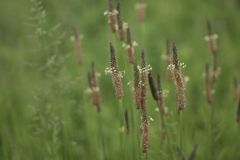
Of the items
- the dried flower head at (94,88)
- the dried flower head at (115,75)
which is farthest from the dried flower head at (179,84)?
the dried flower head at (94,88)

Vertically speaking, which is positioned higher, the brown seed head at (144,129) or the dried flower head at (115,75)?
the dried flower head at (115,75)

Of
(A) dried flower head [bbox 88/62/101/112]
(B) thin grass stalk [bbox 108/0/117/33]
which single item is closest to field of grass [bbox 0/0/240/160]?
(A) dried flower head [bbox 88/62/101/112]

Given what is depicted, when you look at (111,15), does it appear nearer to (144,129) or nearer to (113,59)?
(113,59)

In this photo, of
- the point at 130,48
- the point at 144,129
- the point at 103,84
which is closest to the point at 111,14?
the point at 130,48

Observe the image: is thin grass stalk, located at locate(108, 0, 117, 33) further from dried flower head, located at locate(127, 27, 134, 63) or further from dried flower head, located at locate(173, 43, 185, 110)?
dried flower head, located at locate(173, 43, 185, 110)

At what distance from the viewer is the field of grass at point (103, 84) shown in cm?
289

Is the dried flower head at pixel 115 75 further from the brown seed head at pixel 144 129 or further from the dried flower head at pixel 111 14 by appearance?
the dried flower head at pixel 111 14

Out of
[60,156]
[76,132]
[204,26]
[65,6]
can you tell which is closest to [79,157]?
[76,132]

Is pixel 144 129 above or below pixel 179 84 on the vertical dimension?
below

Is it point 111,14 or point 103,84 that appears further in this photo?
point 103,84

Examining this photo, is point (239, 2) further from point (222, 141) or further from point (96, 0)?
point (222, 141)

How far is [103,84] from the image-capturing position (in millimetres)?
4688

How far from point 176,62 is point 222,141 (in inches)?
81.4

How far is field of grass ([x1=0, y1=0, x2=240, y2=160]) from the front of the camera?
2.89 m
